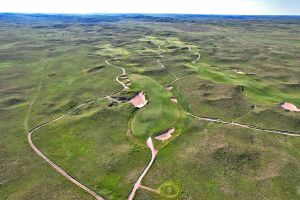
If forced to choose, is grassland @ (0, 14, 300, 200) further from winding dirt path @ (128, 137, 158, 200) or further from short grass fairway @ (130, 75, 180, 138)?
winding dirt path @ (128, 137, 158, 200)

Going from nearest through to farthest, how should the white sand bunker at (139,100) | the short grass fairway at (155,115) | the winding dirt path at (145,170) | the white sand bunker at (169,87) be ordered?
the winding dirt path at (145,170) < the short grass fairway at (155,115) < the white sand bunker at (139,100) < the white sand bunker at (169,87)

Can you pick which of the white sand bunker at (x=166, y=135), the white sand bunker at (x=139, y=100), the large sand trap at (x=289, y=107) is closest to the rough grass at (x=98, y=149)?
the white sand bunker at (x=139, y=100)

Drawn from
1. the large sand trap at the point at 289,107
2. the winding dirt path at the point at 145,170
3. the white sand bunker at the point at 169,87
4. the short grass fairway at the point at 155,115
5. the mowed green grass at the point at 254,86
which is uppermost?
the large sand trap at the point at 289,107

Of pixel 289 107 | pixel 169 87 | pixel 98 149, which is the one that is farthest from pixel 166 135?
pixel 289 107

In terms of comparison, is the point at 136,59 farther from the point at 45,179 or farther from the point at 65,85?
the point at 45,179

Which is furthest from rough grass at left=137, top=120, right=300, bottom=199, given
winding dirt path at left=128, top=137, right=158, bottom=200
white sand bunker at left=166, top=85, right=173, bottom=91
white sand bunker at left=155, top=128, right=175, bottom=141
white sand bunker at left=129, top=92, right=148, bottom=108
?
white sand bunker at left=166, top=85, right=173, bottom=91

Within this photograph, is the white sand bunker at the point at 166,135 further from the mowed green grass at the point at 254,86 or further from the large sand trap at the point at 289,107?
the large sand trap at the point at 289,107

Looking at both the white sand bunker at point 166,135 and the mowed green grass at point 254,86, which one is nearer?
the white sand bunker at point 166,135

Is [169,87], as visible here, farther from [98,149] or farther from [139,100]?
[98,149]
